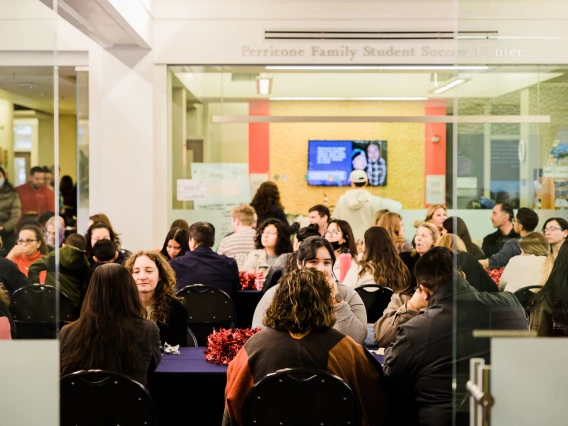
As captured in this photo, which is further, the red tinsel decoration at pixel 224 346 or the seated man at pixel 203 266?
the seated man at pixel 203 266

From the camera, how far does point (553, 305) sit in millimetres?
2320

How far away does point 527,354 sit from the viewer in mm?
2318

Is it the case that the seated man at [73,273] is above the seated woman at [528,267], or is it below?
below

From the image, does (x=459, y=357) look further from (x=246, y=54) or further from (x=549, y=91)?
(x=246, y=54)

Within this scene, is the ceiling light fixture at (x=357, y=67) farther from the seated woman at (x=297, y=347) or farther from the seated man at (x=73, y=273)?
the seated woman at (x=297, y=347)

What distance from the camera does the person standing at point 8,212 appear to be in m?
2.73

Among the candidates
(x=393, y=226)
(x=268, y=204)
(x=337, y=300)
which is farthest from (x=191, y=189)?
(x=337, y=300)

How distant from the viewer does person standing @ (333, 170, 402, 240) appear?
966cm

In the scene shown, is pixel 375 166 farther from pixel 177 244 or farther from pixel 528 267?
pixel 528 267

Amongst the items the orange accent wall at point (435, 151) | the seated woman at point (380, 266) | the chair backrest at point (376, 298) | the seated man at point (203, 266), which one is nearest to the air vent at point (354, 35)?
the orange accent wall at point (435, 151)

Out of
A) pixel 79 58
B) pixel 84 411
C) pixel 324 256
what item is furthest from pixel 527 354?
pixel 79 58

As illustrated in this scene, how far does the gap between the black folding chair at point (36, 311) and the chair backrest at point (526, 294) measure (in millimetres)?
1625

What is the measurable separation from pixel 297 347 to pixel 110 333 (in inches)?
34.6

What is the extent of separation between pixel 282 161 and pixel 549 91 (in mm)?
7346
